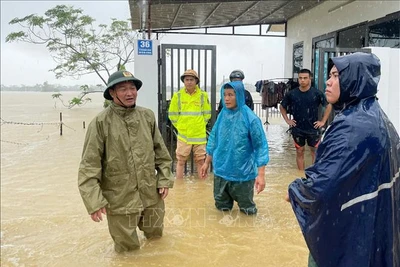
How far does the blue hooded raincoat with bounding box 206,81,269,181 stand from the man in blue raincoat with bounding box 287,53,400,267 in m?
2.07

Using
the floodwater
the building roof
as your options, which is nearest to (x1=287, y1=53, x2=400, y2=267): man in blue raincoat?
the floodwater

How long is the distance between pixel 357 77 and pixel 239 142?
2.28 meters

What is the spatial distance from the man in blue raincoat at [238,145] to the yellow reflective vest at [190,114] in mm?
1438

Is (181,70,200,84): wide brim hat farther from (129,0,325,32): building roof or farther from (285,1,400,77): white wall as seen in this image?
(285,1,400,77): white wall

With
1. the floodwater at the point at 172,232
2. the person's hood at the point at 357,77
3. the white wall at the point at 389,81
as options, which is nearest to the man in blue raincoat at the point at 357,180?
the person's hood at the point at 357,77

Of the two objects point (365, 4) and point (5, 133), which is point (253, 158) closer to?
point (365, 4)

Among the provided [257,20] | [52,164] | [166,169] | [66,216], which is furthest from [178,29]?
[166,169]

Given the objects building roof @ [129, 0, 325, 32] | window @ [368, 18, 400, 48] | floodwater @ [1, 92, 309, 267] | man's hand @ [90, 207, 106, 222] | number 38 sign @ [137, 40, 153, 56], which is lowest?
floodwater @ [1, 92, 309, 267]

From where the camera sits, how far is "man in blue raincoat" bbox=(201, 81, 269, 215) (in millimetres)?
3938

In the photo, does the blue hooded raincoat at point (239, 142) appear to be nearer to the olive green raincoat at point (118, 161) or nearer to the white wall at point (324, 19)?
the olive green raincoat at point (118, 161)

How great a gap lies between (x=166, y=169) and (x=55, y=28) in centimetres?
1666

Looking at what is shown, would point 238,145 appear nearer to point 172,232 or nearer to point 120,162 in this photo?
point 172,232

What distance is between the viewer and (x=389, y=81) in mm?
4793

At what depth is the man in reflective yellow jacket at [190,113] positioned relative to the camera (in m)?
5.57
